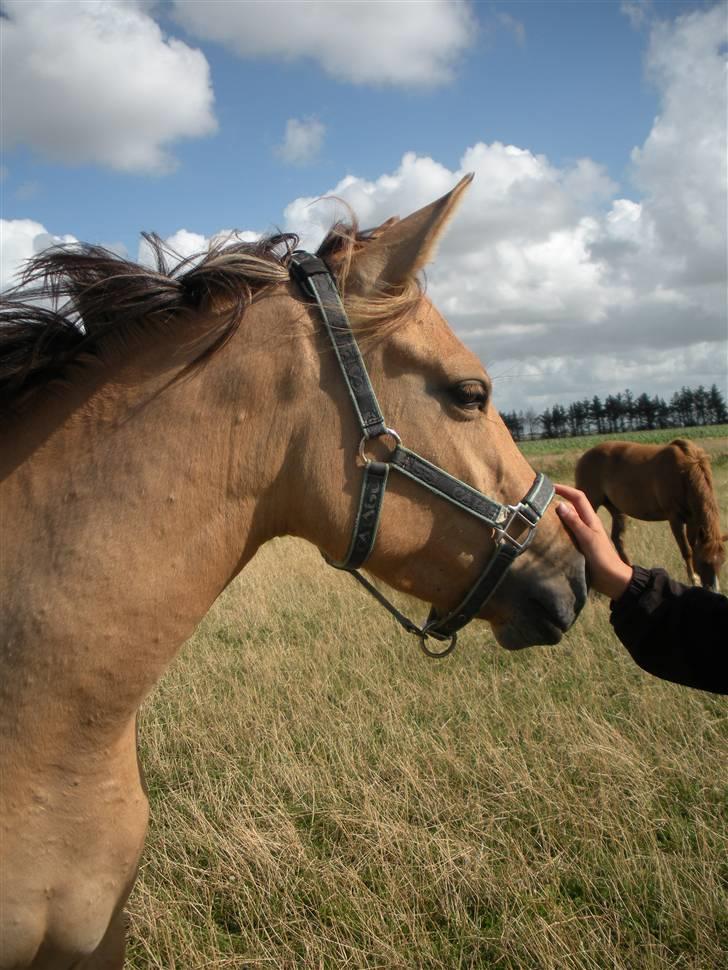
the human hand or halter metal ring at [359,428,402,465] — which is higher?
halter metal ring at [359,428,402,465]

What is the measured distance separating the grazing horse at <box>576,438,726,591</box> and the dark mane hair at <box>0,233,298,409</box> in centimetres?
A: 965

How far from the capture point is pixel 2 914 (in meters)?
1.57

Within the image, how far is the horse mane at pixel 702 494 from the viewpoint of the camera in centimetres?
994

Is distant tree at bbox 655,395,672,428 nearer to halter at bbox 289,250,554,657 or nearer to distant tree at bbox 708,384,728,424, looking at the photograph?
distant tree at bbox 708,384,728,424

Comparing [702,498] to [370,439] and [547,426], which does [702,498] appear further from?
[547,426]

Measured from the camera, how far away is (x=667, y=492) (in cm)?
1120

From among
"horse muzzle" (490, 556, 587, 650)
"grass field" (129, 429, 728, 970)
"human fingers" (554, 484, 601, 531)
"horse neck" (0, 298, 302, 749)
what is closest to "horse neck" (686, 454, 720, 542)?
"grass field" (129, 429, 728, 970)

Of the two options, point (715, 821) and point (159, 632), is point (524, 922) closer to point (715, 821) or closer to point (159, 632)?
point (715, 821)

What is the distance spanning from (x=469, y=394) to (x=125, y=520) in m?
1.06

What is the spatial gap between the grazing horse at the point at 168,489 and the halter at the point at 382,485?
1cm

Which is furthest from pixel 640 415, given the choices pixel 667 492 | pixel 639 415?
pixel 667 492

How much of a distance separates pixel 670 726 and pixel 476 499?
3.41 m

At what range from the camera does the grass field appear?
2.90m

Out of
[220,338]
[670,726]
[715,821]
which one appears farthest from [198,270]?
[670,726]
